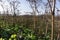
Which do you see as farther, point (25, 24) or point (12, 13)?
point (25, 24)

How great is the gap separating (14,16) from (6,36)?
4.35m

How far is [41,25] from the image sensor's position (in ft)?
46.0

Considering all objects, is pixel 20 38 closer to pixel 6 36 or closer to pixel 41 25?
pixel 6 36

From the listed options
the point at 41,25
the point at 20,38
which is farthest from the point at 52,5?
the point at 41,25

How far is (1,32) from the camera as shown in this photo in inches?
464

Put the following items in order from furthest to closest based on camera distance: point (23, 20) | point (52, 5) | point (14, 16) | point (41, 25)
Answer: point (23, 20) → point (14, 16) → point (41, 25) → point (52, 5)

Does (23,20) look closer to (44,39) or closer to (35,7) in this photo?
(35,7)

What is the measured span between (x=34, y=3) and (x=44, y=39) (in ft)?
8.02

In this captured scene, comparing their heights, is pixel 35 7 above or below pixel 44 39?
above

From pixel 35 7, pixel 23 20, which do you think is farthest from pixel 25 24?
pixel 35 7

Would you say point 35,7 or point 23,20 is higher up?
point 35,7

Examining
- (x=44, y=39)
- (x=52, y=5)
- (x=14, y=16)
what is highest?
(x=52, y=5)

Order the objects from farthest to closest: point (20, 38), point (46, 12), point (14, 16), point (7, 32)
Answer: point (14, 16) → point (7, 32) → point (46, 12) → point (20, 38)

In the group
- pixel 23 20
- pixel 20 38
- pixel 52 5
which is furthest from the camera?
pixel 23 20
